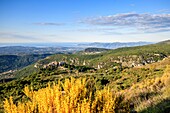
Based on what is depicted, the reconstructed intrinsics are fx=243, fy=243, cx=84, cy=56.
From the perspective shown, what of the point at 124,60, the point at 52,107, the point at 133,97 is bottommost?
the point at 124,60

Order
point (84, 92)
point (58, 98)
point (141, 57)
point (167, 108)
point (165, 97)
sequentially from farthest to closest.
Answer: point (141, 57) → point (165, 97) → point (167, 108) → point (84, 92) → point (58, 98)

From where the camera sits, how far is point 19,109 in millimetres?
4500

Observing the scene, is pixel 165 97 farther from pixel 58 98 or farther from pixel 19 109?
pixel 19 109

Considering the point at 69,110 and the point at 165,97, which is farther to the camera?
the point at 165,97

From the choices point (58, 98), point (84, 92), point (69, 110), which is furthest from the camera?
point (84, 92)

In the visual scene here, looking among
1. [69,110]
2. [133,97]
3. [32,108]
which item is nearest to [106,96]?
[69,110]

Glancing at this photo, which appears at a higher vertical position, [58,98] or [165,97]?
[58,98]

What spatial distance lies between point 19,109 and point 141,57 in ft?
528

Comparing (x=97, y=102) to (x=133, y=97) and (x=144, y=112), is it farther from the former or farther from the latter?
(x=133, y=97)

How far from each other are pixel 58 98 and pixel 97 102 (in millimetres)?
779

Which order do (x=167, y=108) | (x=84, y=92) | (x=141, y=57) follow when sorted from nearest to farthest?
(x=84, y=92) → (x=167, y=108) → (x=141, y=57)

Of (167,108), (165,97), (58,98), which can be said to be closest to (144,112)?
(167,108)

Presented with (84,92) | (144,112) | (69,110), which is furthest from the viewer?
(144,112)

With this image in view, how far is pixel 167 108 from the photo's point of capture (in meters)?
5.64
